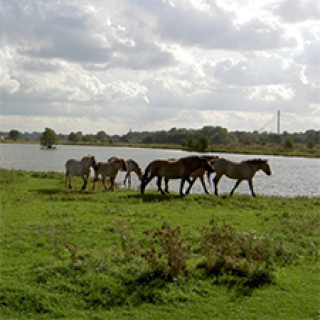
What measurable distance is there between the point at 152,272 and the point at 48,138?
79.9 m

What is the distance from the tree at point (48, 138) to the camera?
83.3 m

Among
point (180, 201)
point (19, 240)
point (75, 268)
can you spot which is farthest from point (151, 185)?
point (75, 268)

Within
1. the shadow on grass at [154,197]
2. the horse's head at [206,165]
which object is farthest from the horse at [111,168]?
the horse's head at [206,165]

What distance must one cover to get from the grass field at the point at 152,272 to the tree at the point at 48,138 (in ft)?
245

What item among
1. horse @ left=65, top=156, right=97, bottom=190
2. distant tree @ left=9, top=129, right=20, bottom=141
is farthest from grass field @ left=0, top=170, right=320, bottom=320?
distant tree @ left=9, top=129, right=20, bottom=141

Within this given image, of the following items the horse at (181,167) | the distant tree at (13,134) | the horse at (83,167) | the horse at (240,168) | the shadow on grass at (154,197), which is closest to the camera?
the shadow on grass at (154,197)

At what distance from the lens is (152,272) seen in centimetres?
702

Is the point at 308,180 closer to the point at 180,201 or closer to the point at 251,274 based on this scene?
the point at 180,201

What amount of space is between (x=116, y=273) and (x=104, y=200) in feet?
27.5

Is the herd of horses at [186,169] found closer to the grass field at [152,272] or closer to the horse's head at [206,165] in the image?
the horse's head at [206,165]

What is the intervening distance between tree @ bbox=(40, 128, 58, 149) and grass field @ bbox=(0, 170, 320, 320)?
74.7 metres

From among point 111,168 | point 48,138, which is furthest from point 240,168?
point 48,138

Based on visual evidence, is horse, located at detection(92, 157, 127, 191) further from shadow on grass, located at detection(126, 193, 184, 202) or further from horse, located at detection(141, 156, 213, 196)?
shadow on grass, located at detection(126, 193, 184, 202)

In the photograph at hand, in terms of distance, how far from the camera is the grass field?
6.14 m
